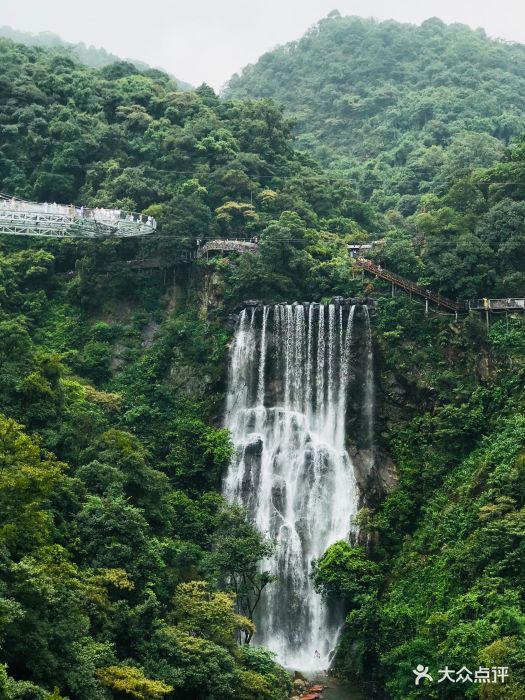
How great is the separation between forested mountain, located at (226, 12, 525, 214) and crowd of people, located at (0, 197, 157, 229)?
20707mm

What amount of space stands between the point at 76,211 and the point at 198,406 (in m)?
9.45

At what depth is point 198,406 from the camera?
135ft

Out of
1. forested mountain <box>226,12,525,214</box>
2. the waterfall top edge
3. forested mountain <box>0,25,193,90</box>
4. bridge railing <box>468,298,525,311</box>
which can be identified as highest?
forested mountain <box>0,25,193,90</box>

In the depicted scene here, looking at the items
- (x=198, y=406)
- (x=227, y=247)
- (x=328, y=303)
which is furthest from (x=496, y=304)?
(x=198, y=406)

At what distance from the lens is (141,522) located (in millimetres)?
29828

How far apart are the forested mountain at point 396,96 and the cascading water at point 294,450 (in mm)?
20855

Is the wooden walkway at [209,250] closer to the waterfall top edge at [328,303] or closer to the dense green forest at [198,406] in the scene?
the dense green forest at [198,406]

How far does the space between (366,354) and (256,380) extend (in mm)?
4715

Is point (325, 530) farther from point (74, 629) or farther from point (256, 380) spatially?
point (74, 629)

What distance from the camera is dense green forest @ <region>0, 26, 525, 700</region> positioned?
85.3 ft

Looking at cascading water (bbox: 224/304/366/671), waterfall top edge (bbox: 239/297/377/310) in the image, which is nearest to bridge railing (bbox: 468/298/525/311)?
waterfall top edge (bbox: 239/297/377/310)

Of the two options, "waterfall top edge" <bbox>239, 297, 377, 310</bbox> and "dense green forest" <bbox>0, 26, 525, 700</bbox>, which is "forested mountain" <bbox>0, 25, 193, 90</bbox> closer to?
"dense green forest" <bbox>0, 26, 525, 700</bbox>

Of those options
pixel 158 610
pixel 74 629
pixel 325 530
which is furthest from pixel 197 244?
pixel 74 629

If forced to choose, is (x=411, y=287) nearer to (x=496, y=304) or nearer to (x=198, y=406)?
(x=496, y=304)
